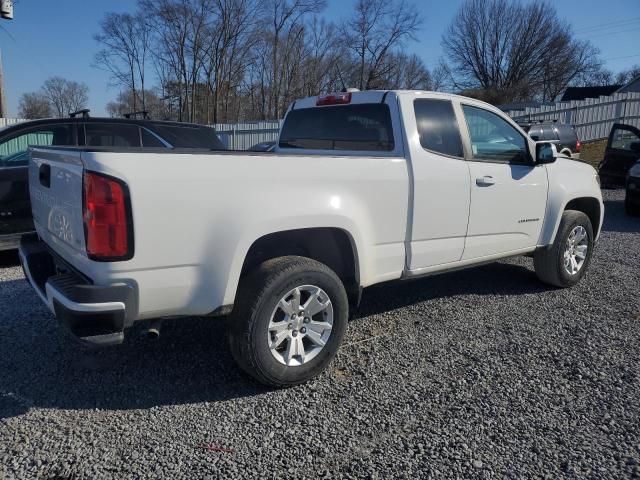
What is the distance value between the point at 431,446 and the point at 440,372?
86 centimetres

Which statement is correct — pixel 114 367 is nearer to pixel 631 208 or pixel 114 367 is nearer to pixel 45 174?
pixel 45 174

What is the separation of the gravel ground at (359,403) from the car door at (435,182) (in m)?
0.70

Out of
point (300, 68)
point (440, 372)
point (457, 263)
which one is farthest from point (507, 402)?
point (300, 68)

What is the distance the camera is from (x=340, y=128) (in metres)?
4.39

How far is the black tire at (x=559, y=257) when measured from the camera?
5.10m

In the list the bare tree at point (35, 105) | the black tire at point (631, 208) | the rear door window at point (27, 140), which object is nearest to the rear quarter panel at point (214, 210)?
the rear door window at point (27, 140)

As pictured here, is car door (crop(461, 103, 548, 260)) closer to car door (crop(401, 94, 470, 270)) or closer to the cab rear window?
car door (crop(401, 94, 470, 270))

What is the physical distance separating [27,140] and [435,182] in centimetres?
476

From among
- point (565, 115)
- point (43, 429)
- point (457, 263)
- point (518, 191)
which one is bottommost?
point (43, 429)

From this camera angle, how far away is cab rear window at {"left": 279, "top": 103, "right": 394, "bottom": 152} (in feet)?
13.2

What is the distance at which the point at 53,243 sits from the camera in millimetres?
3273

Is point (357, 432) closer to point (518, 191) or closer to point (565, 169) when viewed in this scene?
point (518, 191)

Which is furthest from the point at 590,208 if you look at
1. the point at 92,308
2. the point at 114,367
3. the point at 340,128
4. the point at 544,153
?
the point at 92,308

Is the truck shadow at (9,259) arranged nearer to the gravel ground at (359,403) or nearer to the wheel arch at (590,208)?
the gravel ground at (359,403)
